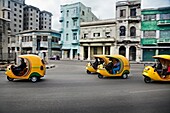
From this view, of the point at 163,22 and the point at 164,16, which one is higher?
the point at 164,16

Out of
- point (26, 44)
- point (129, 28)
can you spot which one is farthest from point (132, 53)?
point (26, 44)

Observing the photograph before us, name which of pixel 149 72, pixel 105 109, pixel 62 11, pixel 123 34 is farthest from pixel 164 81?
pixel 62 11

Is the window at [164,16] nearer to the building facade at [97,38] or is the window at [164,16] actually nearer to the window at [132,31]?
the window at [132,31]

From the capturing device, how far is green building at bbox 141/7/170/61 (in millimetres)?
31453

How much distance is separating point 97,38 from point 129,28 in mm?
6743

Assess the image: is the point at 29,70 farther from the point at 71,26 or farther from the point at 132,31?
the point at 71,26

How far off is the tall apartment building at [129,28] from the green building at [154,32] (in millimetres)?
1014

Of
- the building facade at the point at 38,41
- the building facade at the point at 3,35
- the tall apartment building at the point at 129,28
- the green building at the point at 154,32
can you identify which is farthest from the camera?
the building facade at the point at 38,41

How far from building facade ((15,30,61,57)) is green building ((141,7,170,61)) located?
2304cm

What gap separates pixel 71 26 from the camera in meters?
42.4

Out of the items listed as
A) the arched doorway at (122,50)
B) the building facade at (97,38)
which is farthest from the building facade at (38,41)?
the arched doorway at (122,50)

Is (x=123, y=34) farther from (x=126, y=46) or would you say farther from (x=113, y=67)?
(x=113, y=67)

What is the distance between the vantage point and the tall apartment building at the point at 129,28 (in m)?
33.8

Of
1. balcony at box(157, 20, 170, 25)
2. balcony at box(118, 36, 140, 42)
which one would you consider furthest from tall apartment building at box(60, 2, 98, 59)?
balcony at box(157, 20, 170, 25)
